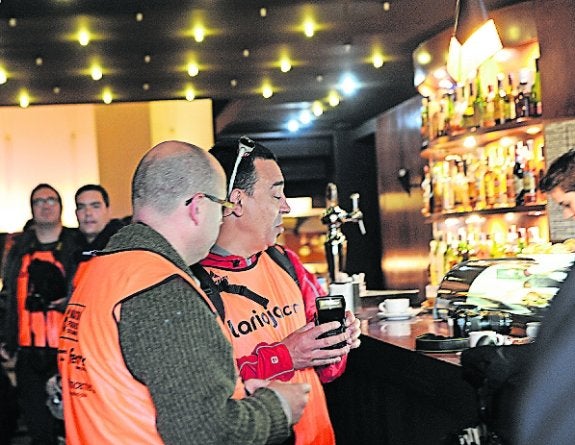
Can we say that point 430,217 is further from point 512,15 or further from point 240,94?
point 240,94

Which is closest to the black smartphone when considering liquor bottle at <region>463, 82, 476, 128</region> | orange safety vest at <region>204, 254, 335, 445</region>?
orange safety vest at <region>204, 254, 335, 445</region>

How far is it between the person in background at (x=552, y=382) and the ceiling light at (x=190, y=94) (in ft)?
30.3

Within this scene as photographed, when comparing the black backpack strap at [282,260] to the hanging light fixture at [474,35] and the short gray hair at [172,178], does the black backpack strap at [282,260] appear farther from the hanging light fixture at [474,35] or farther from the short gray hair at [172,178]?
the hanging light fixture at [474,35]

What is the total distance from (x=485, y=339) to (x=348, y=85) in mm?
7654

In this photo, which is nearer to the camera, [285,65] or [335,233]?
[335,233]

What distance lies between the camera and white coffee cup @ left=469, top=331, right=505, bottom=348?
3.01 metres

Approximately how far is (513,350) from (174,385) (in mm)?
887

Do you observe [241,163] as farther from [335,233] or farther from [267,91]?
[267,91]

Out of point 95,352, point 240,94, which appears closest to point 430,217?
point 240,94

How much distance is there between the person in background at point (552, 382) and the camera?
3.22ft

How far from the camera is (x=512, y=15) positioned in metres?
6.23

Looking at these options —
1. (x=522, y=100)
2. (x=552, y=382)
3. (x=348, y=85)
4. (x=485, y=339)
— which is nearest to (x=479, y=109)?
(x=522, y=100)

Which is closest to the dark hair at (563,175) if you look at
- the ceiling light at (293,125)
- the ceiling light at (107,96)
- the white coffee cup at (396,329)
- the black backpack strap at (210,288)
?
the white coffee cup at (396,329)

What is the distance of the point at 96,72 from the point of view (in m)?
8.98
